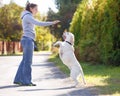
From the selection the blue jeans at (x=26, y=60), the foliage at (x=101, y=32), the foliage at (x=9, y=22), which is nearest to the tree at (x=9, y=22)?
the foliage at (x=9, y=22)

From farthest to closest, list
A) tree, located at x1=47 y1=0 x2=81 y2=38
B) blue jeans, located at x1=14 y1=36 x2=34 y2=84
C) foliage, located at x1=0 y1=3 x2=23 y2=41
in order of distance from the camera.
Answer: foliage, located at x1=0 y1=3 x2=23 y2=41, tree, located at x1=47 y1=0 x2=81 y2=38, blue jeans, located at x1=14 y1=36 x2=34 y2=84

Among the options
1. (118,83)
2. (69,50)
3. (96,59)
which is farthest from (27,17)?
(96,59)

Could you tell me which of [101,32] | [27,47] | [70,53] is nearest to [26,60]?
[27,47]

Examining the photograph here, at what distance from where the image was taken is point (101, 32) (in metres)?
24.8

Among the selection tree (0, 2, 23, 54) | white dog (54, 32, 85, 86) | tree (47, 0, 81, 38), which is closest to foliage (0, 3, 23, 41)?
tree (0, 2, 23, 54)

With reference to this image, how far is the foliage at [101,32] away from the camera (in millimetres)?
22766

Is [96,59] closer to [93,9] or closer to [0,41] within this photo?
[93,9]

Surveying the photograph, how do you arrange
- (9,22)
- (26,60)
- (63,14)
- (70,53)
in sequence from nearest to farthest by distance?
1. (26,60)
2. (70,53)
3. (63,14)
4. (9,22)

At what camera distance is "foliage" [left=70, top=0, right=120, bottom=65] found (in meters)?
22.8

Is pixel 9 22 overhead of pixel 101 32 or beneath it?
overhead

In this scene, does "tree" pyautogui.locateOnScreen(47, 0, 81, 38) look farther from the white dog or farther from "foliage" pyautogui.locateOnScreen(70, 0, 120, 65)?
the white dog

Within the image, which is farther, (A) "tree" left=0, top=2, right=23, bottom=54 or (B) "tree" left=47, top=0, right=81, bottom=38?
(A) "tree" left=0, top=2, right=23, bottom=54

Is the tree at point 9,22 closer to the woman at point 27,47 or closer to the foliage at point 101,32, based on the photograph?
the foliage at point 101,32

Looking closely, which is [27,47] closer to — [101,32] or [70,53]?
[70,53]
